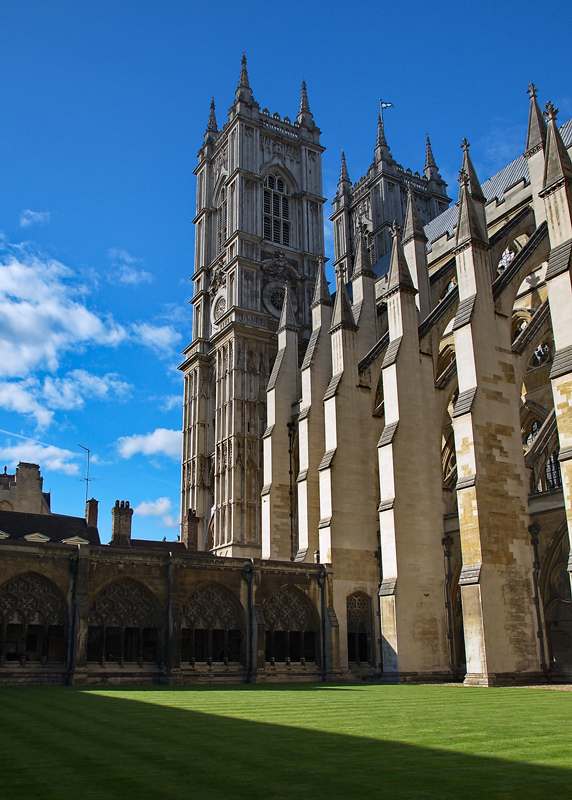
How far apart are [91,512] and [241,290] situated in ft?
57.0

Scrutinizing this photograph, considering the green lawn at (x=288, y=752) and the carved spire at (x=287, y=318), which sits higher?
the carved spire at (x=287, y=318)

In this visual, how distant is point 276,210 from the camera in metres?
52.8

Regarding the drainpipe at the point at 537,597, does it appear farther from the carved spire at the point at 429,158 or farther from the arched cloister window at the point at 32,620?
the carved spire at the point at 429,158

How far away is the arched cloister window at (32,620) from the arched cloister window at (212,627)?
4014 millimetres

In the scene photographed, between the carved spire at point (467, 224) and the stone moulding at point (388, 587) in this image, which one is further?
the carved spire at point (467, 224)

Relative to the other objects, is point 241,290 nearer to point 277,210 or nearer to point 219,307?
point 219,307

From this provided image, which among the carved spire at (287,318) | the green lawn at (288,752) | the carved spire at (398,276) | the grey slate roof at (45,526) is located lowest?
the green lawn at (288,752)

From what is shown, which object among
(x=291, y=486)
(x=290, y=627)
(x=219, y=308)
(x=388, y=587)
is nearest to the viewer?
(x=388, y=587)

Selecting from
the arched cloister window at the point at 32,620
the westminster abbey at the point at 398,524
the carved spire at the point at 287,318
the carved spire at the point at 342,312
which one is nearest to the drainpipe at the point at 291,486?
the westminster abbey at the point at 398,524

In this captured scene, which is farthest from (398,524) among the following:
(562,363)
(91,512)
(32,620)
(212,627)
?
(91,512)

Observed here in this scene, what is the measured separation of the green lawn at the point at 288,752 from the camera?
564cm

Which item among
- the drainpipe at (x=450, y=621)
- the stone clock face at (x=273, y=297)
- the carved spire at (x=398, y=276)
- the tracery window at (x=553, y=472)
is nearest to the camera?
the drainpipe at (x=450, y=621)

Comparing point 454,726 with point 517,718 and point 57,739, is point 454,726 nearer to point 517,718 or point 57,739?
point 517,718

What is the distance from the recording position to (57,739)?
8602 mm
